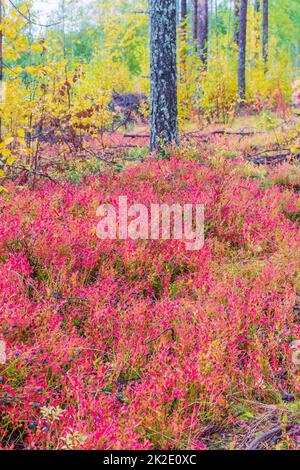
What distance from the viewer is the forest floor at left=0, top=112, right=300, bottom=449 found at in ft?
8.45

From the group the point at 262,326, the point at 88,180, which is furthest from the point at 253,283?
the point at 88,180

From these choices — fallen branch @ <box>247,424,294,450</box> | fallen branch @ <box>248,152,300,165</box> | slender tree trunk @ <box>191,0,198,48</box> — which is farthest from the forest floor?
slender tree trunk @ <box>191,0,198,48</box>

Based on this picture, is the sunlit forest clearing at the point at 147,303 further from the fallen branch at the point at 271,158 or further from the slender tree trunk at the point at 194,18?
the slender tree trunk at the point at 194,18

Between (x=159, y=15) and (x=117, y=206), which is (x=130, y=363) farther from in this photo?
(x=159, y=15)

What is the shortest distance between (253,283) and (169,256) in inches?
37.7

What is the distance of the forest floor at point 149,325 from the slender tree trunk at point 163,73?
2.37 m

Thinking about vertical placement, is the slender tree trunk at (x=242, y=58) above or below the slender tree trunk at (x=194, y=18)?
below

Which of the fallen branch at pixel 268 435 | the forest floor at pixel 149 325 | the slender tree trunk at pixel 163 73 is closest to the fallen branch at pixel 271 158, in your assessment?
the slender tree trunk at pixel 163 73

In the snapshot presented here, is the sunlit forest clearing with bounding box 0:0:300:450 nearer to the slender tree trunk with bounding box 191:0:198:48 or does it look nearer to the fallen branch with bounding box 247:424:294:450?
the fallen branch with bounding box 247:424:294:450

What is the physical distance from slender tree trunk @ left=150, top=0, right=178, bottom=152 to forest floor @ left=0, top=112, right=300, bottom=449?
2.37 m

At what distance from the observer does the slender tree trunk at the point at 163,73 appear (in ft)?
26.6

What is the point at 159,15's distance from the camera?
810 cm

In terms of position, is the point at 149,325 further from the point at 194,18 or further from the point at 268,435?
the point at 194,18

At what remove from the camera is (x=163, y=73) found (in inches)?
328
